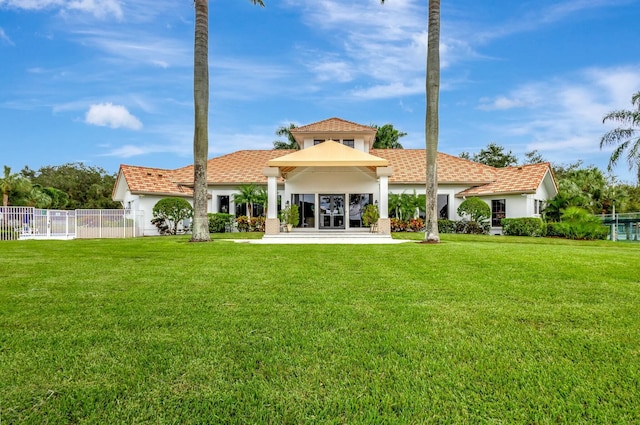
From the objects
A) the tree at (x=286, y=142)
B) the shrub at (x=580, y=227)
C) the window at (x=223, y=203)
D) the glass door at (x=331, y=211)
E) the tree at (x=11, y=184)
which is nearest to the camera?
the shrub at (x=580, y=227)

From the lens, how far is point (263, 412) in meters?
2.62

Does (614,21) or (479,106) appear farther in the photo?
(479,106)

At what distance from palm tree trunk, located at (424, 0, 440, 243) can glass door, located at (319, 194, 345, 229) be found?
9.11 metres

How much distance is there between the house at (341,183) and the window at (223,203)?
0.23 ft

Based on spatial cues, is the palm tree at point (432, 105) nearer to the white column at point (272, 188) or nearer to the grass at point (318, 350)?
the white column at point (272, 188)

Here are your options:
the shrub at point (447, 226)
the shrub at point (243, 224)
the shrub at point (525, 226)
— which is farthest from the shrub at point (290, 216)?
the shrub at point (525, 226)

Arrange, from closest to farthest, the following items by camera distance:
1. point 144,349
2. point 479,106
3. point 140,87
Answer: point 144,349 < point 140,87 < point 479,106

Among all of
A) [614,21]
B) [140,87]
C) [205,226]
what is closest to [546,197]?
[614,21]

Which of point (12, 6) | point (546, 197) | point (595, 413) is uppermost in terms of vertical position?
point (12, 6)

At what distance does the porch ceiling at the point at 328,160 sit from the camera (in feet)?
63.5

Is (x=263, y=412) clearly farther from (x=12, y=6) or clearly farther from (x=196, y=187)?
(x=12, y=6)

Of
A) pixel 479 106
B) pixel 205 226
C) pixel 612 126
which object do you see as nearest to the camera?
pixel 205 226

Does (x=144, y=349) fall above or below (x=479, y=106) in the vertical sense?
below

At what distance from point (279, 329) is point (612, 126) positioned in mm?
31841
